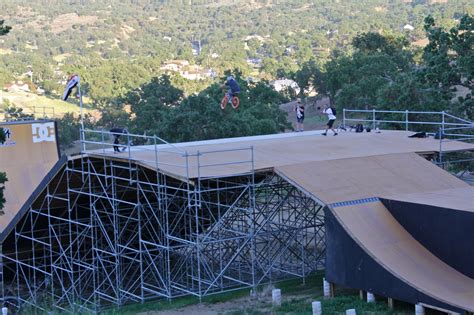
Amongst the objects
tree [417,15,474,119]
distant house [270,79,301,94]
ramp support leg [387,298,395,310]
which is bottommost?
distant house [270,79,301,94]

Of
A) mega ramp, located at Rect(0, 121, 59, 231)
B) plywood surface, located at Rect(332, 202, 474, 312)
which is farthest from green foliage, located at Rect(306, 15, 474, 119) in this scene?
plywood surface, located at Rect(332, 202, 474, 312)

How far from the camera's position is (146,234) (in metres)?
27.5

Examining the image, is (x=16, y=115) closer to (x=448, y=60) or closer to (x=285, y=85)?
(x=285, y=85)

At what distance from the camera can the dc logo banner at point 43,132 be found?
34500 mm

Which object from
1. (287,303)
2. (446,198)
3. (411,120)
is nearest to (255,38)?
(411,120)

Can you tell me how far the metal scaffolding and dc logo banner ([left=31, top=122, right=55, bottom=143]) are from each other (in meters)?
7.26

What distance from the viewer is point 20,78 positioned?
4717 inches

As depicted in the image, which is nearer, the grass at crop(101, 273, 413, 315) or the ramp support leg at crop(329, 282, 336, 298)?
the grass at crop(101, 273, 413, 315)

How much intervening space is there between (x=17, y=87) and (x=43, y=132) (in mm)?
74661

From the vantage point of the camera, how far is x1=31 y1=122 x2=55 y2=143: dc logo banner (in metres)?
34.5

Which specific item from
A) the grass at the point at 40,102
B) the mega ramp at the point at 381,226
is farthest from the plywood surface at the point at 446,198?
the grass at the point at 40,102

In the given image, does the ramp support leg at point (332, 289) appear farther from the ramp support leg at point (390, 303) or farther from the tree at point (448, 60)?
the tree at point (448, 60)

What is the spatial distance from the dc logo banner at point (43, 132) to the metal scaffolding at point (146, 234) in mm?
7260

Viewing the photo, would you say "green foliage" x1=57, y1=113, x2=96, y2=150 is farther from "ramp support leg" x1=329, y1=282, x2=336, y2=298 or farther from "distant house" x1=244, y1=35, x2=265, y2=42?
"distant house" x1=244, y1=35, x2=265, y2=42
